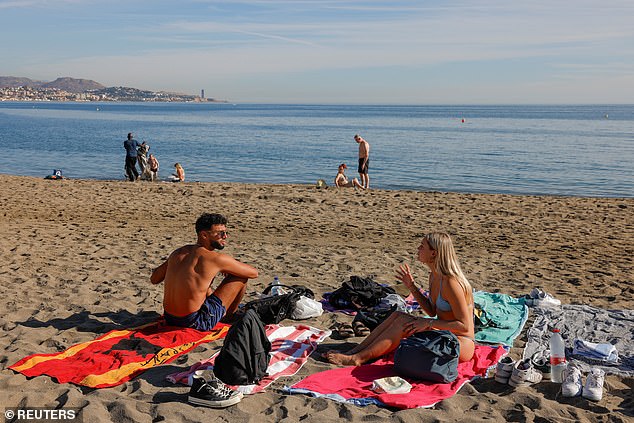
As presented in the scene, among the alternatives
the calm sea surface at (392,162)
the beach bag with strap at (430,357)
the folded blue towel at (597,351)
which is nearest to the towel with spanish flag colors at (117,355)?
the beach bag with strap at (430,357)

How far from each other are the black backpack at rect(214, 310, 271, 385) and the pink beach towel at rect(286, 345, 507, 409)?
309 millimetres

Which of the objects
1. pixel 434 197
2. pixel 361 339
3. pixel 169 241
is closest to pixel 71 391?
pixel 361 339

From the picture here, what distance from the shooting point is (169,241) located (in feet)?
34.9

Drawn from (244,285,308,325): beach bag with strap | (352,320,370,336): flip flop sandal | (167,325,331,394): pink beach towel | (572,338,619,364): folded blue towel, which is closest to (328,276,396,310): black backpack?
(244,285,308,325): beach bag with strap

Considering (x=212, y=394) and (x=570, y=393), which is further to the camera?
(x=570, y=393)

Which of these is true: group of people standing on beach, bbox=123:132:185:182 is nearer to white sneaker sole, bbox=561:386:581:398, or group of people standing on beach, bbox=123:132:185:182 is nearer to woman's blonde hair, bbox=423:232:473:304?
woman's blonde hair, bbox=423:232:473:304

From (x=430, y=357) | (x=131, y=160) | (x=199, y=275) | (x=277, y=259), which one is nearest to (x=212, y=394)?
(x=199, y=275)

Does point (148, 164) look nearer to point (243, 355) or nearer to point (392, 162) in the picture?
point (392, 162)

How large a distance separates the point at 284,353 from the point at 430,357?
137cm

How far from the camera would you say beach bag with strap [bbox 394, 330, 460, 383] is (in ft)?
16.2

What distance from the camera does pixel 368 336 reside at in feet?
18.3

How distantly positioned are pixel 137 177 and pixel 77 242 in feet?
35.7

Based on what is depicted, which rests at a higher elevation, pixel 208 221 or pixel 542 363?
pixel 208 221

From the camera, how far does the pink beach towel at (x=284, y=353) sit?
16.3 ft
